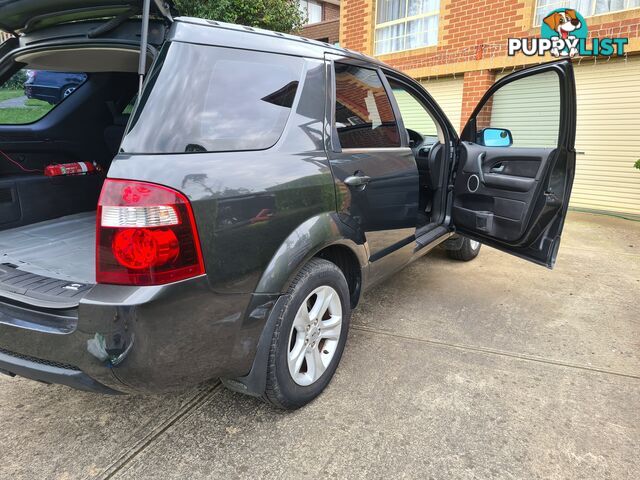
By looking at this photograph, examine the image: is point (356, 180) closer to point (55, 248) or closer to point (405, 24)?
point (55, 248)

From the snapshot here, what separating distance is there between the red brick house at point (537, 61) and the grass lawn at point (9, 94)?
269 inches

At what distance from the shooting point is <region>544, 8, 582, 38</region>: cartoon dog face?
21.3ft

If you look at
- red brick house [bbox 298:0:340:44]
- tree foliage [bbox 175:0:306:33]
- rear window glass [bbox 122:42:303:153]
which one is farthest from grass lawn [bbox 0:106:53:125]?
red brick house [bbox 298:0:340:44]

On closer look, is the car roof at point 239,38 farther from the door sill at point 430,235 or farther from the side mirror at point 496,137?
the side mirror at point 496,137

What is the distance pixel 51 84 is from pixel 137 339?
2908 mm

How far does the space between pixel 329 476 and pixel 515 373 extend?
4.61 feet

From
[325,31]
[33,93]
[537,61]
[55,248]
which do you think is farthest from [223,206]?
[325,31]

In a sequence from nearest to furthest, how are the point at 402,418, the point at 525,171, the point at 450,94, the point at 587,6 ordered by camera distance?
the point at 402,418, the point at 525,171, the point at 587,6, the point at 450,94

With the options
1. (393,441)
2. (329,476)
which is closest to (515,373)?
(393,441)

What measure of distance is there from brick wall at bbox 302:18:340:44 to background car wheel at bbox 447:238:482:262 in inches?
524

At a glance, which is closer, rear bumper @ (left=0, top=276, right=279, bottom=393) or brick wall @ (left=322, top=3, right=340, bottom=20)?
rear bumper @ (left=0, top=276, right=279, bottom=393)

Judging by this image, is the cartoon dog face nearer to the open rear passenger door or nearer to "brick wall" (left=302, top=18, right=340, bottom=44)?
the open rear passenger door

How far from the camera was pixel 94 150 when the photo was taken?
150 inches

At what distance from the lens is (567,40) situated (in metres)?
6.61
